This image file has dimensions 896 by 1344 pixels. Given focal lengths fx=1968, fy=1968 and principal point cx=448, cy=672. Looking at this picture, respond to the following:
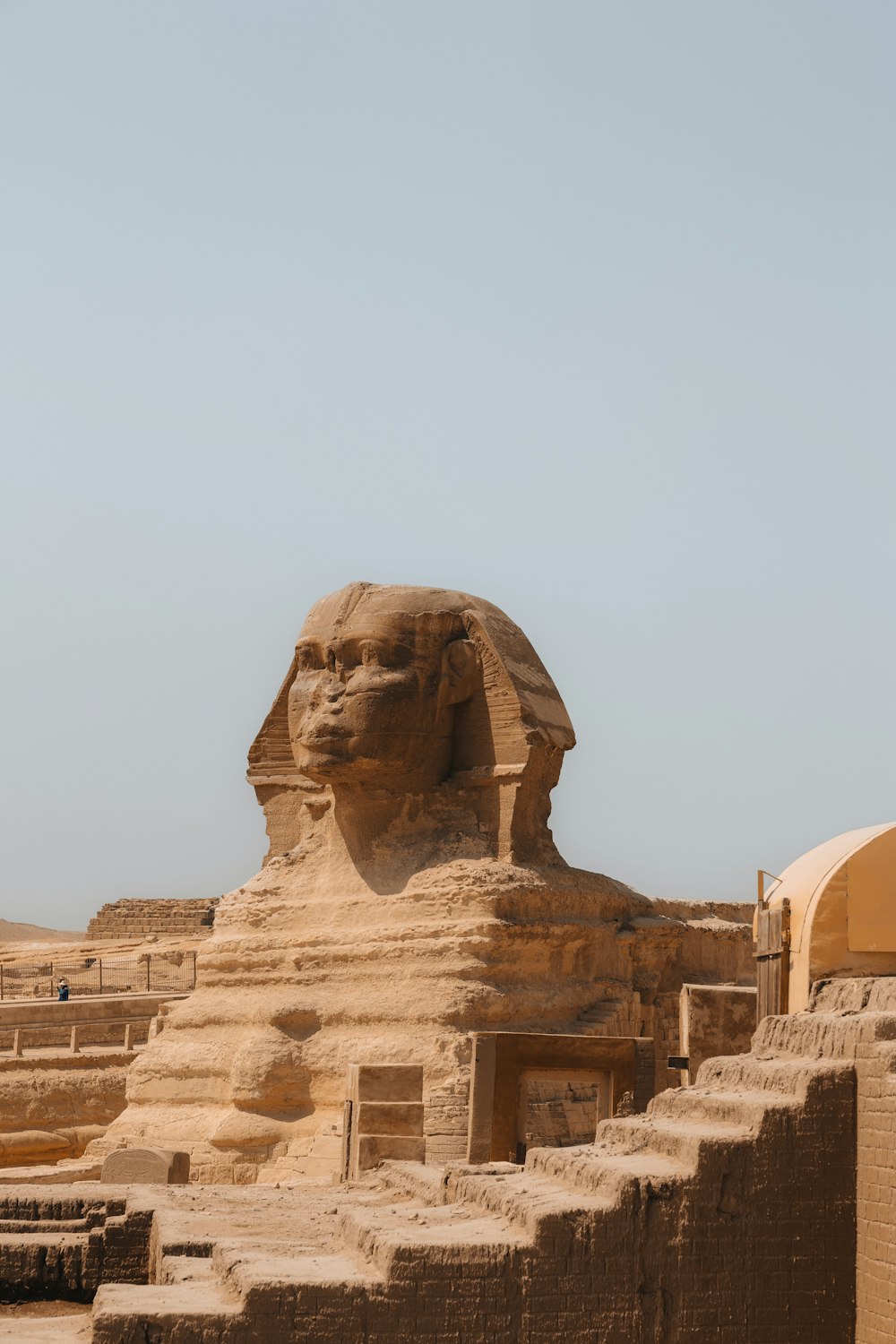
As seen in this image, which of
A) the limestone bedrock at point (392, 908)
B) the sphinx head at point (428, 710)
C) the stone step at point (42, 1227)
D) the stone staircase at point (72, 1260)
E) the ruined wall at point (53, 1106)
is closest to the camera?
the stone staircase at point (72, 1260)

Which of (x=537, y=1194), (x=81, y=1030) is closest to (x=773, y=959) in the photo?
(x=537, y=1194)

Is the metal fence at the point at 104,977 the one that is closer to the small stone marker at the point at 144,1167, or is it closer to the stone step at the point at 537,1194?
the small stone marker at the point at 144,1167

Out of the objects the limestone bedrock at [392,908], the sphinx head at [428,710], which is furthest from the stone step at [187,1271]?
the sphinx head at [428,710]

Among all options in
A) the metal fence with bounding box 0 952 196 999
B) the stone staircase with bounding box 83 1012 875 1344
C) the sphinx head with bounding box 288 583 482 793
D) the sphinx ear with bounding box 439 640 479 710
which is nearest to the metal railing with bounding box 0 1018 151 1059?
the metal fence with bounding box 0 952 196 999

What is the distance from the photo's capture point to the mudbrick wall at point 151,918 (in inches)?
1865

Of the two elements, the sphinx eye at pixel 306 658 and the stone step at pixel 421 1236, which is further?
the sphinx eye at pixel 306 658

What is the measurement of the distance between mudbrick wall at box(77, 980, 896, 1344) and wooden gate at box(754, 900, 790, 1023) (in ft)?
12.8

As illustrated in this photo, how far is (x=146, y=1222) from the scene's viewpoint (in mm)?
13477

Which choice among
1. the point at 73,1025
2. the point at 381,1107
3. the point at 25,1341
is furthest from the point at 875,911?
the point at 73,1025

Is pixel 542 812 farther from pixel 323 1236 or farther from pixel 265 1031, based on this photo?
pixel 323 1236

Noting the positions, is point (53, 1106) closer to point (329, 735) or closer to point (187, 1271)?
point (329, 735)

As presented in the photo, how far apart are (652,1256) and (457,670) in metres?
11.4

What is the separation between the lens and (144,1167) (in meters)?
16.8

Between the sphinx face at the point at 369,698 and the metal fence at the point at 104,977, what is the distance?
1383cm
